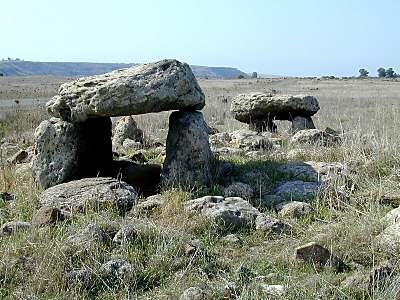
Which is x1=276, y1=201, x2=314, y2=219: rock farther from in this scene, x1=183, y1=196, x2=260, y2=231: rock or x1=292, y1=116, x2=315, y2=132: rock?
x1=292, y1=116, x2=315, y2=132: rock

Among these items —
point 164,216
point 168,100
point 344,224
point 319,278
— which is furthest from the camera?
point 168,100

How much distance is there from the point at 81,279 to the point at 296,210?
109 inches

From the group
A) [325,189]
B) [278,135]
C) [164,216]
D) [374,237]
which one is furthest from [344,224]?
[278,135]

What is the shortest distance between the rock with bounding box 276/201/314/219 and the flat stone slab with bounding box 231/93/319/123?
19.5 ft

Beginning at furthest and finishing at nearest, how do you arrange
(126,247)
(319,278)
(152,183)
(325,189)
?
(152,183)
(325,189)
(126,247)
(319,278)

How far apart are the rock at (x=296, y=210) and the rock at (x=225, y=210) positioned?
426mm

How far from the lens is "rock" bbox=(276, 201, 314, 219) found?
616cm

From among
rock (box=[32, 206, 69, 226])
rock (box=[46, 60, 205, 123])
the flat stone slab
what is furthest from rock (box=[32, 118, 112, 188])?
the flat stone slab

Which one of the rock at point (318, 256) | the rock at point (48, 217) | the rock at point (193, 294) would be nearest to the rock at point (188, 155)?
the rock at point (48, 217)

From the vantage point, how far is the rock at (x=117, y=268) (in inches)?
179

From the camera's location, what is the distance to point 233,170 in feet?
26.3

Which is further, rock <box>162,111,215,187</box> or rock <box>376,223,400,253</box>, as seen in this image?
rock <box>162,111,215,187</box>

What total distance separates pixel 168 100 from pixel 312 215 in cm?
254

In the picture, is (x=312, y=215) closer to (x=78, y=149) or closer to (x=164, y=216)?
(x=164, y=216)
